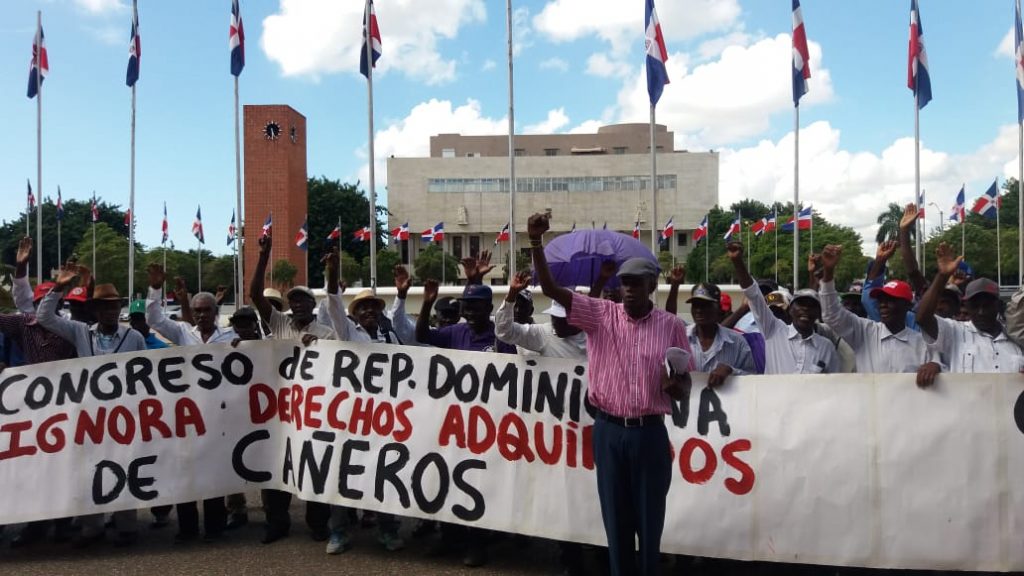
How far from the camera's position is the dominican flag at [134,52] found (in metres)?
20.0

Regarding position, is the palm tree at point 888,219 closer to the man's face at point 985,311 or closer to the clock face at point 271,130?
the clock face at point 271,130

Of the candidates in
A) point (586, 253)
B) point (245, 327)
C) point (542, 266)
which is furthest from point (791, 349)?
point (586, 253)

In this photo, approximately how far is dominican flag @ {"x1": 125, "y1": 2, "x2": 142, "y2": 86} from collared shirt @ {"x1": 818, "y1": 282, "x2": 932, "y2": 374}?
767 inches

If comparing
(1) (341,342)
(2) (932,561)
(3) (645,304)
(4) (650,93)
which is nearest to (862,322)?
(2) (932,561)

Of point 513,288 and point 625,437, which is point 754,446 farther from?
point 513,288

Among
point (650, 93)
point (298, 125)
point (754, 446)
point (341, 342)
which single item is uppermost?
point (298, 125)

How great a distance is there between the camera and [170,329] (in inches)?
263

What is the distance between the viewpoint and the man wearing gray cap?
185 inches

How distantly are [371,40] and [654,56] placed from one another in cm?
675

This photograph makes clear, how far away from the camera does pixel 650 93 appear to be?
44.8 ft

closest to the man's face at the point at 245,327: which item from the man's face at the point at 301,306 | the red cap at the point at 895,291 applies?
the man's face at the point at 301,306

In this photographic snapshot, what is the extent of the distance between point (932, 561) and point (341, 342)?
373 cm

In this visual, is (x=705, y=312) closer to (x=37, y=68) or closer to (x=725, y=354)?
(x=725, y=354)

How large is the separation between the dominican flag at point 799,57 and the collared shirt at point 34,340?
13.9 metres
